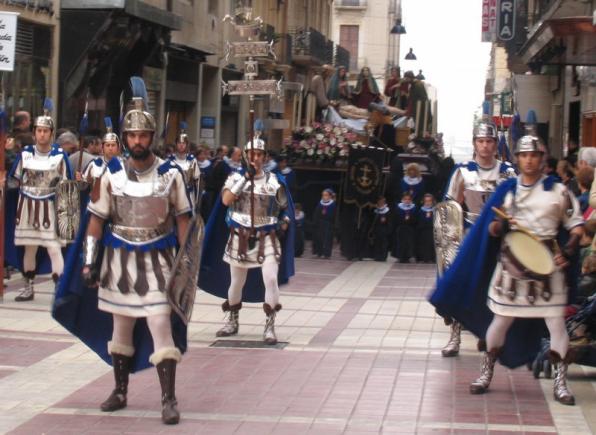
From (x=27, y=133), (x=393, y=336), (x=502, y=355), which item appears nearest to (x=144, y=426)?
(x=502, y=355)

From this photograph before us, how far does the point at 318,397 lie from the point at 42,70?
16.1m

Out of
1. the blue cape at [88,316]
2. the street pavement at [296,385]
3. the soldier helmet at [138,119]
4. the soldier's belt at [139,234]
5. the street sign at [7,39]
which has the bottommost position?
the street pavement at [296,385]

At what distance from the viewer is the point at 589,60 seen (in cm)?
1947

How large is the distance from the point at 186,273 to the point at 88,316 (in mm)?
909

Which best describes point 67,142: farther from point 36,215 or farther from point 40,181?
point 36,215

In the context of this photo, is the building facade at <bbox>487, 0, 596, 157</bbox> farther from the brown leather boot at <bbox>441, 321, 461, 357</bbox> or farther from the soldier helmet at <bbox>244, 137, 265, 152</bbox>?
the brown leather boot at <bbox>441, 321, 461, 357</bbox>

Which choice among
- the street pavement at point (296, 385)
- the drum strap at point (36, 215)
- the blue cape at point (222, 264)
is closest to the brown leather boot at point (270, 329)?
the street pavement at point (296, 385)

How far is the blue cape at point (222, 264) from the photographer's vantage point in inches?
491

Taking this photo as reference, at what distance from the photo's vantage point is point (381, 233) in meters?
22.7

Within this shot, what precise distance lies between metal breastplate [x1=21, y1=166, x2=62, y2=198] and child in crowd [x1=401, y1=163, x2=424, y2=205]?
1004cm

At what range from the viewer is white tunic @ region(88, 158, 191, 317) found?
845cm

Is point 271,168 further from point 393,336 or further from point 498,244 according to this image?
point 498,244

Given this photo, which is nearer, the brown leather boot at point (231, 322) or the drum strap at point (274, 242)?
the drum strap at point (274, 242)

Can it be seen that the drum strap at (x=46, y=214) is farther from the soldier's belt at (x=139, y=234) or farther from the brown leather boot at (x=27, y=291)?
the soldier's belt at (x=139, y=234)
